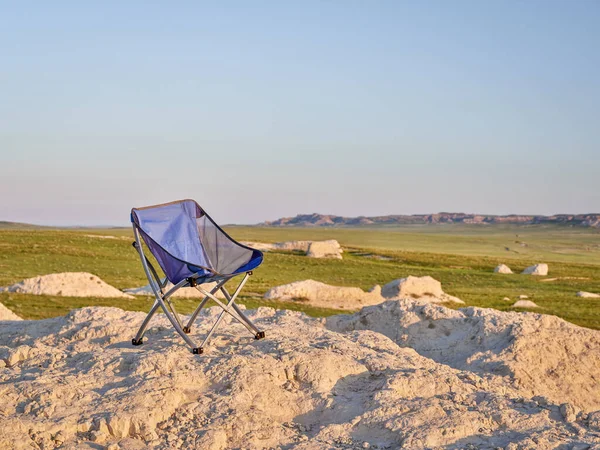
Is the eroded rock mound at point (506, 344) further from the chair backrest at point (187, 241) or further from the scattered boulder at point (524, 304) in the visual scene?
Result: the scattered boulder at point (524, 304)

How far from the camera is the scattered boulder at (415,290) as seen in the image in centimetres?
2297

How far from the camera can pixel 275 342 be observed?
697 cm

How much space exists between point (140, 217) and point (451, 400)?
3.76 metres

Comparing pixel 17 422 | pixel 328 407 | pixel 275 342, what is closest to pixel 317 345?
pixel 275 342

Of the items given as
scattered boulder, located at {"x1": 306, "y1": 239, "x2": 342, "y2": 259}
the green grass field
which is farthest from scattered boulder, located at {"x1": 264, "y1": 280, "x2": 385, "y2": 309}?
scattered boulder, located at {"x1": 306, "y1": 239, "x2": 342, "y2": 259}

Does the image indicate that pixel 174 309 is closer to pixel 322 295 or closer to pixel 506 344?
pixel 506 344

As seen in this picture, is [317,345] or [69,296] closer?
[317,345]

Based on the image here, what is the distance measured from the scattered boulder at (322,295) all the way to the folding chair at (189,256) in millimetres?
12532

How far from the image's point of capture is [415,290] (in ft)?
76.2

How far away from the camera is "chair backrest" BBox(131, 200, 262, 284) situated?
717 cm

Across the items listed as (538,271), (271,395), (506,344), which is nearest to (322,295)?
(506,344)

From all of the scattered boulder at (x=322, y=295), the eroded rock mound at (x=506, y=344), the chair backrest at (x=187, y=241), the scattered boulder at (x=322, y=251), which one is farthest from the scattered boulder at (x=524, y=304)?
the scattered boulder at (x=322, y=251)

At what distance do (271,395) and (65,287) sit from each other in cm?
1485

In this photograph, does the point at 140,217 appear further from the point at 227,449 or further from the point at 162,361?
the point at 227,449
